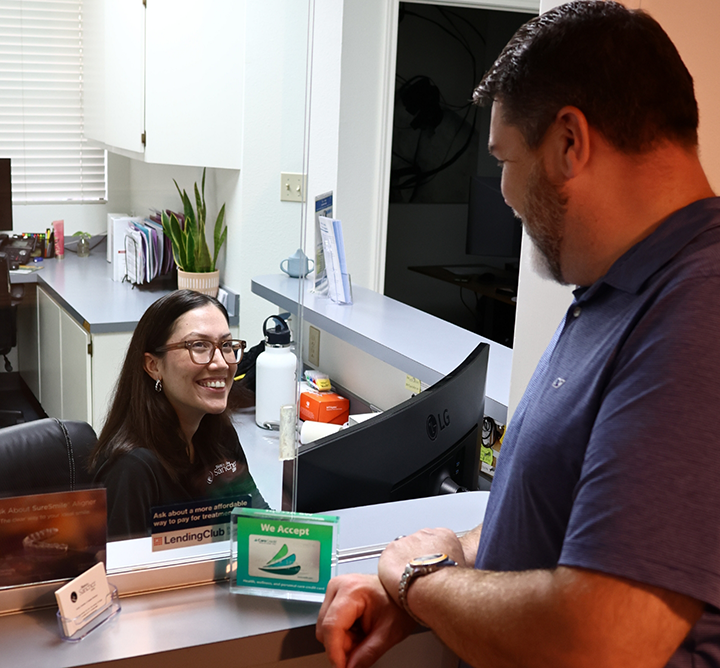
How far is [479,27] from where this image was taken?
5.27 metres

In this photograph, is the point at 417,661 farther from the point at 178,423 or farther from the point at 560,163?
the point at 560,163

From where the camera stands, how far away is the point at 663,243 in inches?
28.1

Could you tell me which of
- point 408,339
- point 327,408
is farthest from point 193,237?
point 408,339

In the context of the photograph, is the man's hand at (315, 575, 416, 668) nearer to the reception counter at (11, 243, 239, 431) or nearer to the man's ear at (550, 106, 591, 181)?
the reception counter at (11, 243, 239, 431)

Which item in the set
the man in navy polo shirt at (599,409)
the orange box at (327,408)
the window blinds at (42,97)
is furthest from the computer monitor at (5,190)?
the orange box at (327,408)

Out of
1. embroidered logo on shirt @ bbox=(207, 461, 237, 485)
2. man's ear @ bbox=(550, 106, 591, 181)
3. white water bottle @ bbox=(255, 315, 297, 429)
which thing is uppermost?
man's ear @ bbox=(550, 106, 591, 181)

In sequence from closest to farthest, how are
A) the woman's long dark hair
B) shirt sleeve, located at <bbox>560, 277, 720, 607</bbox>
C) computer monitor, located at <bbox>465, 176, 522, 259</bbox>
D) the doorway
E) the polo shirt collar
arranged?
shirt sleeve, located at <bbox>560, 277, 720, 607</bbox> < the polo shirt collar < the woman's long dark hair < computer monitor, located at <bbox>465, 176, 522, 259</bbox> < the doorway

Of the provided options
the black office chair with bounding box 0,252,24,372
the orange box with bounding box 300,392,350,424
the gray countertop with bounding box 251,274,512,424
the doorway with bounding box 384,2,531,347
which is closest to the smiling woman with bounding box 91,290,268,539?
the black office chair with bounding box 0,252,24,372

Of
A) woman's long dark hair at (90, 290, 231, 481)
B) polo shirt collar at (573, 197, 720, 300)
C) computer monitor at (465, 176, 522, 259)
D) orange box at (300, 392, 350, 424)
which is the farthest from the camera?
computer monitor at (465, 176, 522, 259)

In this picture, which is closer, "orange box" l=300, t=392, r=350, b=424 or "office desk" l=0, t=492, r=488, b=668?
"office desk" l=0, t=492, r=488, b=668

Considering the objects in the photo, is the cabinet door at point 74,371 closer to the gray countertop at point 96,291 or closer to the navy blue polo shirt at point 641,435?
Answer: the gray countertop at point 96,291

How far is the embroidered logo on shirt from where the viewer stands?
2.85ft

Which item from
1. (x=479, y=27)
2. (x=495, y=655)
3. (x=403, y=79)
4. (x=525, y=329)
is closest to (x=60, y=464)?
(x=495, y=655)

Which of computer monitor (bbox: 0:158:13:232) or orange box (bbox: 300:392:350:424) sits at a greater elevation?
computer monitor (bbox: 0:158:13:232)
